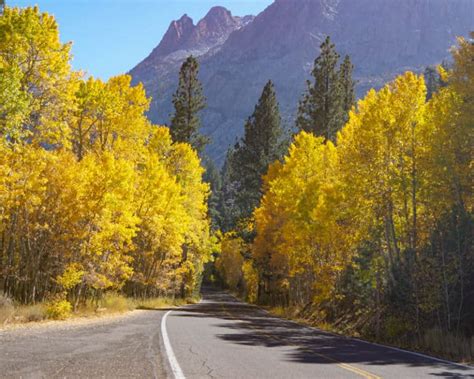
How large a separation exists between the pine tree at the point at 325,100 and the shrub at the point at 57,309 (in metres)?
30.1

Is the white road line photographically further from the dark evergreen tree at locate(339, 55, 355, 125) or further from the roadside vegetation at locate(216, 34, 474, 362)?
the dark evergreen tree at locate(339, 55, 355, 125)

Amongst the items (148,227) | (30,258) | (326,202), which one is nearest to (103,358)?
(30,258)

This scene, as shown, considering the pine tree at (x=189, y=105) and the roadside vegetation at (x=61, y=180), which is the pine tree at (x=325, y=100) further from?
the roadside vegetation at (x=61, y=180)

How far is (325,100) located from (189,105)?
14782 mm

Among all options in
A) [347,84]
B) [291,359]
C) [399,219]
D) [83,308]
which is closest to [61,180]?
[83,308]

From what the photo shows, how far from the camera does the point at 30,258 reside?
22.4 m

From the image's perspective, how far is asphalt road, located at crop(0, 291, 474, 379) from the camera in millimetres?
9578

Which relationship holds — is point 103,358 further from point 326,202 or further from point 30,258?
point 326,202

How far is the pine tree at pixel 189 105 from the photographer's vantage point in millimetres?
53562

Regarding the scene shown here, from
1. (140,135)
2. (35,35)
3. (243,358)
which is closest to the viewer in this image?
(243,358)

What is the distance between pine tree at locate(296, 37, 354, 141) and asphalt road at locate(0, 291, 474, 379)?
30710mm

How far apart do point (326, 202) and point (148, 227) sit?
12.3 meters

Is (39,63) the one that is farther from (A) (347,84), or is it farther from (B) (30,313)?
(A) (347,84)

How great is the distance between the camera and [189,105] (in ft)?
178
